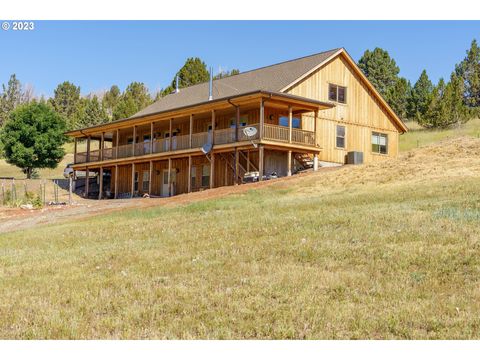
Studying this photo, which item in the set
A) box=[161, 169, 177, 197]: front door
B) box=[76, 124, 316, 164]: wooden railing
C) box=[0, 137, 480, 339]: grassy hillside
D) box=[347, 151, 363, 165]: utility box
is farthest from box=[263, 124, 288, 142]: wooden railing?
box=[0, 137, 480, 339]: grassy hillside

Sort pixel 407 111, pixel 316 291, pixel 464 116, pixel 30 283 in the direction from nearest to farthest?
pixel 316 291 → pixel 30 283 → pixel 464 116 → pixel 407 111

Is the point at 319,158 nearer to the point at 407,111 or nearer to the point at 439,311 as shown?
the point at 439,311

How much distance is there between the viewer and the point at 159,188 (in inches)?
1661

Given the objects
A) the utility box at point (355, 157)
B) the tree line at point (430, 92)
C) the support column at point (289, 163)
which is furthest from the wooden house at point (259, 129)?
the tree line at point (430, 92)

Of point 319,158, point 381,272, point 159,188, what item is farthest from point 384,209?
point 159,188

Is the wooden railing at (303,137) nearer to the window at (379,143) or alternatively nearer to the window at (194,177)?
the window at (379,143)

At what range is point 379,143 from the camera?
40.8 m

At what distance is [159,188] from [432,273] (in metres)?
34.0

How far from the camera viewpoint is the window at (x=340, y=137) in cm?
3797

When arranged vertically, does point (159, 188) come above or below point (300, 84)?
below

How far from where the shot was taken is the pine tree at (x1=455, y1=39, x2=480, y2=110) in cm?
7256

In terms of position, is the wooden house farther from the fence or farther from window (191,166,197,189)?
the fence

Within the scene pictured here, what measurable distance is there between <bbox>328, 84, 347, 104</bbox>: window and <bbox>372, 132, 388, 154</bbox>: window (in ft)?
11.8

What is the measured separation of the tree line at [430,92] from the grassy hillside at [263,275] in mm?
42364
